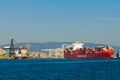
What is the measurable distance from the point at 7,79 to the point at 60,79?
919 cm

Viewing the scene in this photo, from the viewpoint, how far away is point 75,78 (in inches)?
3253

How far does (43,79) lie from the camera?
8112 cm

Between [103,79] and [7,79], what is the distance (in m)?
16.6

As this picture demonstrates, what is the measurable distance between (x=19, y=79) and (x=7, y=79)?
81.8 inches

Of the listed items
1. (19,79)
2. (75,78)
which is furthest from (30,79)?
(75,78)

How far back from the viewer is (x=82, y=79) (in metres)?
79.8

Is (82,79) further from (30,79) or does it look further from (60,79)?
(30,79)

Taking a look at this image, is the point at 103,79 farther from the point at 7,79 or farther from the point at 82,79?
the point at 7,79

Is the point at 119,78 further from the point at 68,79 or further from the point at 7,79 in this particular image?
the point at 7,79

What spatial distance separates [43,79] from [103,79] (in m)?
10.4

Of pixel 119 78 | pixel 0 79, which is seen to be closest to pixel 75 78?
pixel 119 78

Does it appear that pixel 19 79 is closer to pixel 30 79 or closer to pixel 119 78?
pixel 30 79

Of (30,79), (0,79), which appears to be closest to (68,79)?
A: (30,79)

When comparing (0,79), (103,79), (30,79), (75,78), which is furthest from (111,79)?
(0,79)
